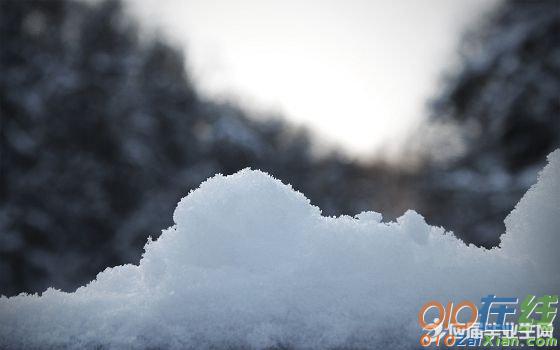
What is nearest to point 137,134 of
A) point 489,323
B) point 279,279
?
point 279,279

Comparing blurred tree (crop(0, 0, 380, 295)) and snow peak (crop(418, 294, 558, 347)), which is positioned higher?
blurred tree (crop(0, 0, 380, 295))

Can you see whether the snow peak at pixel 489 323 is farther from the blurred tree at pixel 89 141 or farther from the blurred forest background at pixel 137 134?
the blurred tree at pixel 89 141

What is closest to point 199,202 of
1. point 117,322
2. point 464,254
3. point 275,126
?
point 117,322

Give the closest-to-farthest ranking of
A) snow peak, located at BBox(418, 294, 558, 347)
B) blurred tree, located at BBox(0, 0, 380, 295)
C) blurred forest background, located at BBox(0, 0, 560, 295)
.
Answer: snow peak, located at BBox(418, 294, 558, 347), blurred forest background, located at BBox(0, 0, 560, 295), blurred tree, located at BBox(0, 0, 380, 295)

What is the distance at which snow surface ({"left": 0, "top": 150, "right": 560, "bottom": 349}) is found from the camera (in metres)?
0.96

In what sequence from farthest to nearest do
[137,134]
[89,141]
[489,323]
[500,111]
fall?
[137,134] → [89,141] → [500,111] → [489,323]

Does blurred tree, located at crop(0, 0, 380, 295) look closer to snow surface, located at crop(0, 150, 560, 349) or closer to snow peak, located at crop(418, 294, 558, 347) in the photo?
snow surface, located at crop(0, 150, 560, 349)

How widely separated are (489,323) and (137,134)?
1505 centimetres

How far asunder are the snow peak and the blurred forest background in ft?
30.7

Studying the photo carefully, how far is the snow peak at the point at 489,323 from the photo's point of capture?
956mm

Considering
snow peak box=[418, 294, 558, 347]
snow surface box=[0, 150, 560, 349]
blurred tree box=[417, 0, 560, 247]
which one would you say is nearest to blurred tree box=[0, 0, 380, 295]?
blurred tree box=[417, 0, 560, 247]

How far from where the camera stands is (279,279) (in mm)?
1023

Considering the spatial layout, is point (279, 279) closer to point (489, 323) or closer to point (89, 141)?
point (489, 323)

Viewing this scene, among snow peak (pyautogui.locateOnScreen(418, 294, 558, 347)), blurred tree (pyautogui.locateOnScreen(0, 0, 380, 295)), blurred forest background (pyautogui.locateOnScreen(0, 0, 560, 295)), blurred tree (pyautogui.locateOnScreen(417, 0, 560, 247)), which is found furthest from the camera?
blurred tree (pyautogui.locateOnScreen(0, 0, 380, 295))
